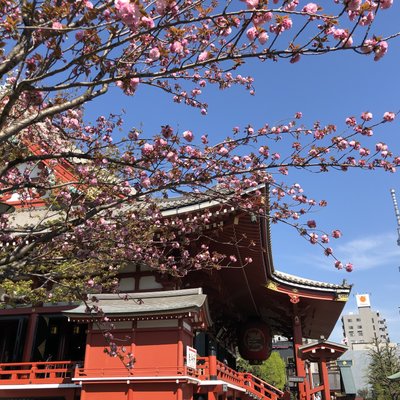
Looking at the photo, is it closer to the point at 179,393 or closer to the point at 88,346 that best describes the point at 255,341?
the point at 179,393

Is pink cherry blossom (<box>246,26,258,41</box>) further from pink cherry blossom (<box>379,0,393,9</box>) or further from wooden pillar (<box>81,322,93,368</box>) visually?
wooden pillar (<box>81,322,93,368</box>)

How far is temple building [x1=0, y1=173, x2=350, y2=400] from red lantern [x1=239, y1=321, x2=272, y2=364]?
3163mm

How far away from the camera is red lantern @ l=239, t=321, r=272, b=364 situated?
19.9m

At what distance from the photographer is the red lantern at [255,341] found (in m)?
19.9

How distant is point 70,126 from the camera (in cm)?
659

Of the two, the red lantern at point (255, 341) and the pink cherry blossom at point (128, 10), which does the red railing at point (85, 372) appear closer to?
the red lantern at point (255, 341)

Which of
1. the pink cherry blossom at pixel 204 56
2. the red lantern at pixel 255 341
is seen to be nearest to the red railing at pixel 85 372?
the red lantern at pixel 255 341

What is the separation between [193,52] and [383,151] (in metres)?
2.66

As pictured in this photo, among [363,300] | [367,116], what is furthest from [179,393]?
[363,300]

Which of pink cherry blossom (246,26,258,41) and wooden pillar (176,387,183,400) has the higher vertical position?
pink cherry blossom (246,26,258,41)

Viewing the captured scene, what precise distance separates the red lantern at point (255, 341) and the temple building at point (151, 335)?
3163 millimetres

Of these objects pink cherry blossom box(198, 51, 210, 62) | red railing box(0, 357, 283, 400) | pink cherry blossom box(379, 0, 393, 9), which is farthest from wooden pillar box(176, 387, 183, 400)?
pink cherry blossom box(379, 0, 393, 9)

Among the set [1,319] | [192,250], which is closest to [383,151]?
[192,250]

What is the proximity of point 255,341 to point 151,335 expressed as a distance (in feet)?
35.8
